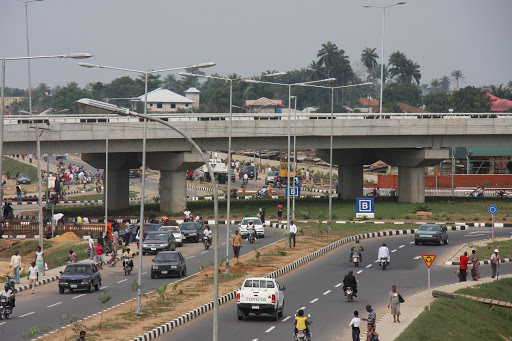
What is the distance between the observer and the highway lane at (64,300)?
93.9 feet

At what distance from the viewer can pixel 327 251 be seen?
169 ft

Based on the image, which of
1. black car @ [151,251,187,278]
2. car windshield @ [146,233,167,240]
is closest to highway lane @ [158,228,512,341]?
black car @ [151,251,187,278]

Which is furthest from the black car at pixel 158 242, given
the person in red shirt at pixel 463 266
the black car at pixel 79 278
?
the person in red shirt at pixel 463 266

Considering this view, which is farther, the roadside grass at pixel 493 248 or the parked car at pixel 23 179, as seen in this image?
the parked car at pixel 23 179

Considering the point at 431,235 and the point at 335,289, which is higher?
the point at 431,235

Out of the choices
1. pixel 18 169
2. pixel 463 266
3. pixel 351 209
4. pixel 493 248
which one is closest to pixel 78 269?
pixel 463 266

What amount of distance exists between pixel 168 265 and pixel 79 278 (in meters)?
5.05

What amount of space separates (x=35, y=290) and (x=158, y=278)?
5.90m

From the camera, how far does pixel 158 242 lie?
1941 inches

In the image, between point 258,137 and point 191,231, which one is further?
point 258,137

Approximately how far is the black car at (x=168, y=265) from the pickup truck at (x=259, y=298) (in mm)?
10657

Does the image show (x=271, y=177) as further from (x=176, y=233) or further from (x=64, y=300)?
(x=64, y=300)

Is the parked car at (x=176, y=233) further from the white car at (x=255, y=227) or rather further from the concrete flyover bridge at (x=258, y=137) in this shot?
the concrete flyover bridge at (x=258, y=137)

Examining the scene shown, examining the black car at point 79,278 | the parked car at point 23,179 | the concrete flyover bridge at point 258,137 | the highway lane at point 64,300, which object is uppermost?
the concrete flyover bridge at point 258,137
